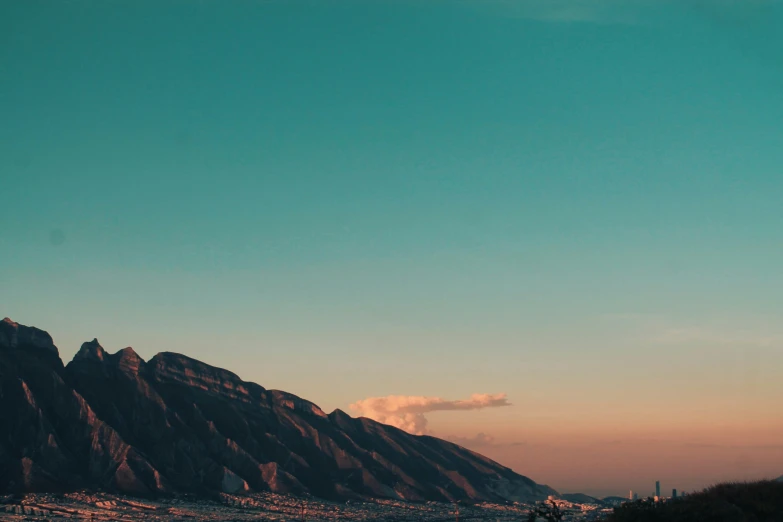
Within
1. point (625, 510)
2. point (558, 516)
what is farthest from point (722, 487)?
point (558, 516)

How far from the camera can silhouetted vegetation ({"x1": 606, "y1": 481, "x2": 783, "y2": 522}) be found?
58.6m

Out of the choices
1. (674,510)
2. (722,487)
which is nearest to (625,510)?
(674,510)

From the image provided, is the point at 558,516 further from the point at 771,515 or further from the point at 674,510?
the point at 771,515

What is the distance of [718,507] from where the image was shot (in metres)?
59.4

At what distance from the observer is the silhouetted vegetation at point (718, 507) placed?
58.6 meters

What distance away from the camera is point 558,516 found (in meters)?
59.8

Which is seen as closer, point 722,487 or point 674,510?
point 674,510

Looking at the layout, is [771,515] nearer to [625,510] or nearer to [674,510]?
[674,510]

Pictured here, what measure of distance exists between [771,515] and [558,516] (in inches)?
691

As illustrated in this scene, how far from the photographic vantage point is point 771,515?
59281 mm

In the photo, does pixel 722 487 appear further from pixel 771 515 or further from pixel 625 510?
pixel 625 510

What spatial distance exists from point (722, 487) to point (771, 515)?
591 centimetres

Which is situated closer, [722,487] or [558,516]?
[558,516]

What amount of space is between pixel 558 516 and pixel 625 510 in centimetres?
616
